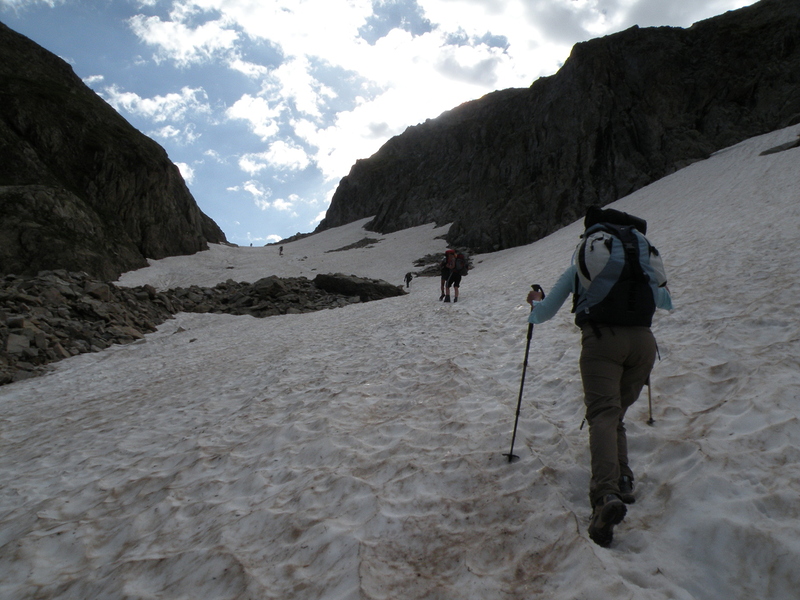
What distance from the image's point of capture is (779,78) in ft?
120

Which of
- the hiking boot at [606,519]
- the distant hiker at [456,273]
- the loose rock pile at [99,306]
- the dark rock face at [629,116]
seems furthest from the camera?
the dark rock face at [629,116]

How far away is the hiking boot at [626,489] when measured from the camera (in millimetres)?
3309

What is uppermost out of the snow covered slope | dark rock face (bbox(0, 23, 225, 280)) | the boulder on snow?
dark rock face (bbox(0, 23, 225, 280))

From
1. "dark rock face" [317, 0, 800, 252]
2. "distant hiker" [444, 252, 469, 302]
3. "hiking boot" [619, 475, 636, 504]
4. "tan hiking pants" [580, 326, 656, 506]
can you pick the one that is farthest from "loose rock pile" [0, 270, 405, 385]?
"dark rock face" [317, 0, 800, 252]

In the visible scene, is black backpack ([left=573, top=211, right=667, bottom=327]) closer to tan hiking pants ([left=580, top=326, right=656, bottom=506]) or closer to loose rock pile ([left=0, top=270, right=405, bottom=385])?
tan hiking pants ([left=580, top=326, right=656, bottom=506])

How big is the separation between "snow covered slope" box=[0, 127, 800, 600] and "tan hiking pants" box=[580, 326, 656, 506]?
1.98 feet

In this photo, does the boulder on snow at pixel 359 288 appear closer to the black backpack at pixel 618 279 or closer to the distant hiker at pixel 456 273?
the distant hiker at pixel 456 273

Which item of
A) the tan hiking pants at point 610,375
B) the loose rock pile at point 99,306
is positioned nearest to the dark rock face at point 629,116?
the loose rock pile at point 99,306

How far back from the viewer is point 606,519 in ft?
9.30

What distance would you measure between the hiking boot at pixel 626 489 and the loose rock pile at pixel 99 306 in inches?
561

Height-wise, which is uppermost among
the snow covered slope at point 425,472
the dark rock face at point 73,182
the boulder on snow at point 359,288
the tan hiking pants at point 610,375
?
the dark rock face at point 73,182

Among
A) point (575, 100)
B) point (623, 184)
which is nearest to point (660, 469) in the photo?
point (623, 184)

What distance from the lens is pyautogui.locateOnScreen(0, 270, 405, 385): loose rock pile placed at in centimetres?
1255

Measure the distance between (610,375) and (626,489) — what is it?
91 cm
